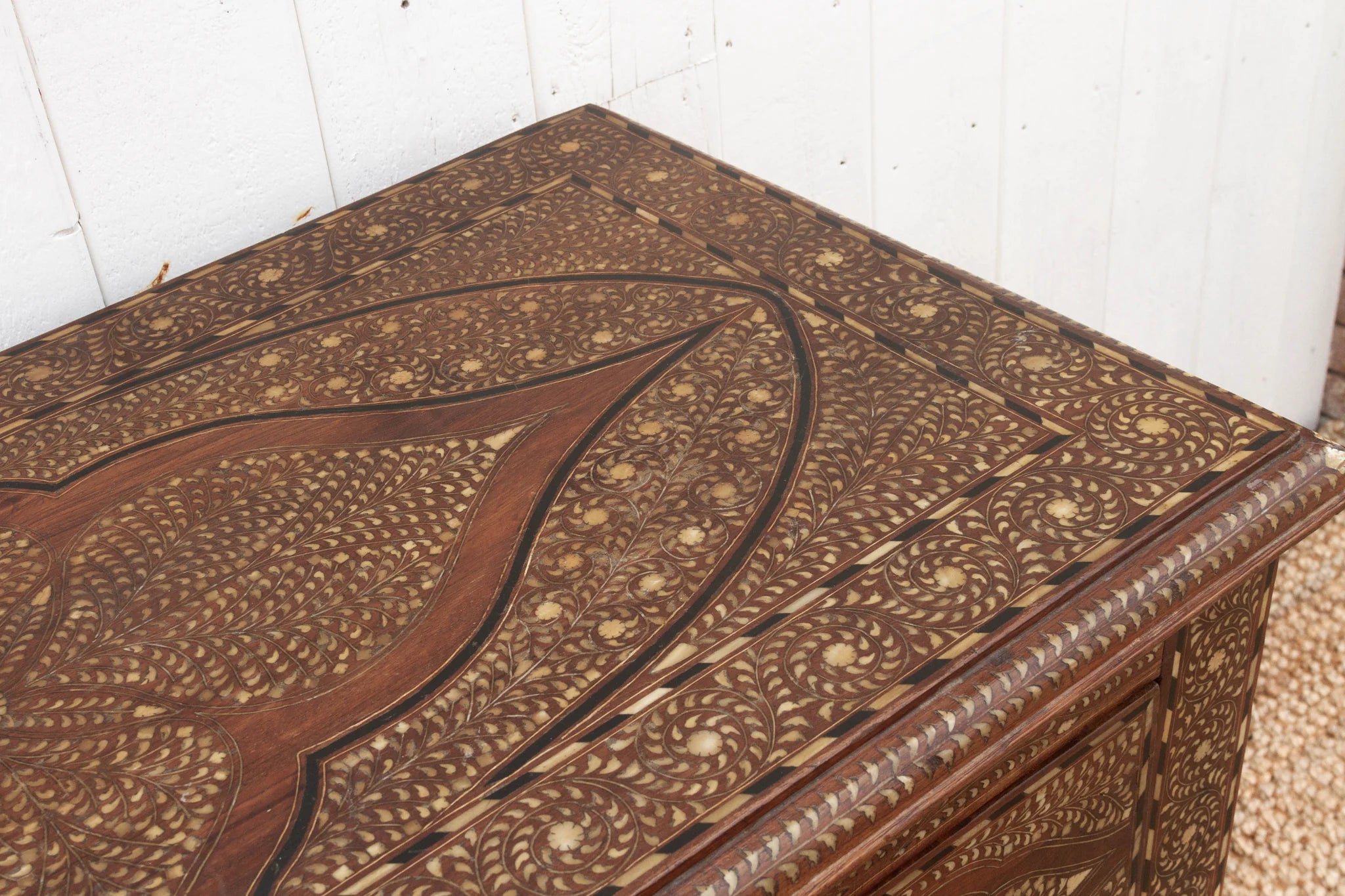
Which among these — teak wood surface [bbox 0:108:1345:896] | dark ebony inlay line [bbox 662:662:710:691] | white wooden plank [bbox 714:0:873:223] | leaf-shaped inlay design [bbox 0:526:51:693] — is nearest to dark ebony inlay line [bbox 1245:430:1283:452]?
teak wood surface [bbox 0:108:1345:896]

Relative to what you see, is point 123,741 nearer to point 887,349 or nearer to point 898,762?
point 898,762

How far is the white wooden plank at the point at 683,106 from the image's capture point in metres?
1.21

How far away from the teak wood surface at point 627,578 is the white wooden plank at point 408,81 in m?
0.17

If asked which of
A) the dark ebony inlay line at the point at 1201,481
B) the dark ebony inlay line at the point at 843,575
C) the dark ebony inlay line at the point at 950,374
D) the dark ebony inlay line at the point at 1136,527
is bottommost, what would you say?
the dark ebony inlay line at the point at 843,575

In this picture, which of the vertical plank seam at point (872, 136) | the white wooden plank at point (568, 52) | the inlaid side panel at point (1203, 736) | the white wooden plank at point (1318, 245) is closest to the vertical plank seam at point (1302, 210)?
the white wooden plank at point (1318, 245)

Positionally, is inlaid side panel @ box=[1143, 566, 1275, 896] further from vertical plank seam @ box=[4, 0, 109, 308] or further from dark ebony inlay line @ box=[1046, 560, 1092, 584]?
vertical plank seam @ box=[4, 0, 109, 308]

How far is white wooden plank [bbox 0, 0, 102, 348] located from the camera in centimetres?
85

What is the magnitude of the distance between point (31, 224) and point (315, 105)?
23cm

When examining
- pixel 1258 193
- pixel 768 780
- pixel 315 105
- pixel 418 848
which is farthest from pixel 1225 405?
pixel 1258 193

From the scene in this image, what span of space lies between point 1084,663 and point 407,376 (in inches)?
17.1

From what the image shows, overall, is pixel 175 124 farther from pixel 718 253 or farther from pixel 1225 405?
pixel 1225 405

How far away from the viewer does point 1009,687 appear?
1.85ft

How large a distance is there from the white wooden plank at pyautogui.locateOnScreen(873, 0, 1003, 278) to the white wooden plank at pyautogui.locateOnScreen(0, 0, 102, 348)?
825 millimetres

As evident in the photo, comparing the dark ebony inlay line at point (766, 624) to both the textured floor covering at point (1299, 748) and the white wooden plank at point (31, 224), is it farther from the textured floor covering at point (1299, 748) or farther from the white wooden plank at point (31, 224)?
the textured floor covering at point (1299, 748)
